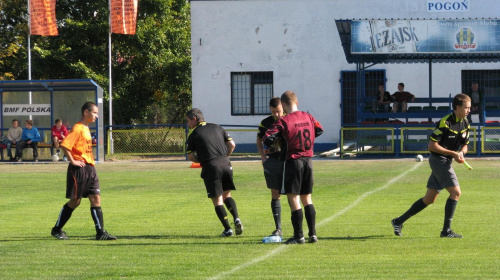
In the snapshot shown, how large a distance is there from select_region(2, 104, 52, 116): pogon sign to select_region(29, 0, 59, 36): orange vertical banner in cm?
362

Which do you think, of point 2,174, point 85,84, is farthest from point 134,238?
point 85,84

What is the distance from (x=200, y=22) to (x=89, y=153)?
26.5 m

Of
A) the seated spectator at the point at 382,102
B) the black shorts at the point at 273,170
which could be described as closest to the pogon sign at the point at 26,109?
the seated spectator at the point at 382,102

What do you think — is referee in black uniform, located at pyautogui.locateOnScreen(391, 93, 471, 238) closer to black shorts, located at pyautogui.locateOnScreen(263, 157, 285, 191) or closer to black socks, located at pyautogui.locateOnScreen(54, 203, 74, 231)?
black shorts, located at pyautogui.locateOnScreen(263, 157, 285, 191)

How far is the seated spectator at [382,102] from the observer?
30923mm

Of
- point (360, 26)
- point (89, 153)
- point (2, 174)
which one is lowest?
point (2, 174)

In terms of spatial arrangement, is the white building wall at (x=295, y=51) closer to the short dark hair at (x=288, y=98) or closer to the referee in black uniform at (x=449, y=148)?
the referee in black uniform at (x=449, y=148)

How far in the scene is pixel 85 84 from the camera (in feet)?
104

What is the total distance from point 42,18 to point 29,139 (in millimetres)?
6055

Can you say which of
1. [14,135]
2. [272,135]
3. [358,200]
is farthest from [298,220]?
[14,135]

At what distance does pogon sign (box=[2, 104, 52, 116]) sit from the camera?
32.5 metres

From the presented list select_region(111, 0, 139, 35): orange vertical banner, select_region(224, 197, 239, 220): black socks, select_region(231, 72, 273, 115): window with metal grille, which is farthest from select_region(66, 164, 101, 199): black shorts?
select_region(231, 72, 273, 115): window with metal grille

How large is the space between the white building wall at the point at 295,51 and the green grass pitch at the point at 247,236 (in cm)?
1495

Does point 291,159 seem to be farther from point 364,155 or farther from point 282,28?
point 282,28
